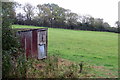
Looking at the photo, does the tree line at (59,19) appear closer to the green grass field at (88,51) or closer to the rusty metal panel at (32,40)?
the green grass field at (88,51)

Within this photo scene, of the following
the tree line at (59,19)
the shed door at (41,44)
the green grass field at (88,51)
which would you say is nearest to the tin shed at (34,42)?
the shed door at (41,44)

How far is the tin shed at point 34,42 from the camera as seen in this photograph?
733 cm

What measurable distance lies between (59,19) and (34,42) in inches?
Result: 1082

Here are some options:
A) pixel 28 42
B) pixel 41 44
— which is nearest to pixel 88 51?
pixel 41 44

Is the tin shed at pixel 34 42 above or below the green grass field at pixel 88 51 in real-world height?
above

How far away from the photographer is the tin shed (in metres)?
7.33

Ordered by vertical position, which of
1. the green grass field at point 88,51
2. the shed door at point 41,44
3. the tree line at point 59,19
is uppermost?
the tree line at point 59,19

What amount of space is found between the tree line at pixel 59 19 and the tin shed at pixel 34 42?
779 inches

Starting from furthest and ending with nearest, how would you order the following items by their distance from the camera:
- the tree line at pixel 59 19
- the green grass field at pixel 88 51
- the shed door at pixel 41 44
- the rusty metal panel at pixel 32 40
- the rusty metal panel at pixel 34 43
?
the tree line at pixel 59 19, the green grass field at pixel 88 51, the shed door at pixel 41 44, the rusty metal panel at pixel 34 43, the rusty metal panel at pixel 32 40

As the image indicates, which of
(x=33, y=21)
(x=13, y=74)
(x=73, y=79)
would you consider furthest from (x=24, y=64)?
(x=33, y=21)

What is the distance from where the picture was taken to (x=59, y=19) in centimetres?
3503

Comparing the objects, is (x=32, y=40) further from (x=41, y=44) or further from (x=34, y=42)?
(x=41, y=44)

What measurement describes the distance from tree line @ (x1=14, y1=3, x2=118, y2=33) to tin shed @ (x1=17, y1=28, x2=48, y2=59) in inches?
779

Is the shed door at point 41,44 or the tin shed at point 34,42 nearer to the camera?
the tin shed at point 34,42
